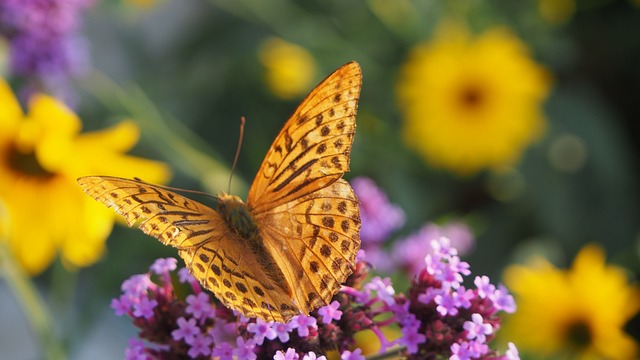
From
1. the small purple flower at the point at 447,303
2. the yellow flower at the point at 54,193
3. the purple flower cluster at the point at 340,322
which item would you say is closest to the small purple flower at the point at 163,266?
the purple flower cluster at the point at 340,322

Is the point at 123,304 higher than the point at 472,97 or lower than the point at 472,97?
lower

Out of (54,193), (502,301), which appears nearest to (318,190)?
(502,301)

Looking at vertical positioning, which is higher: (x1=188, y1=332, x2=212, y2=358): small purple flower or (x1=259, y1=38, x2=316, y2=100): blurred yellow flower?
(x1=259, y1=38, x2=316, y2=100): blurred yellow flower

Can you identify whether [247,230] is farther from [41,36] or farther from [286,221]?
[41,36]

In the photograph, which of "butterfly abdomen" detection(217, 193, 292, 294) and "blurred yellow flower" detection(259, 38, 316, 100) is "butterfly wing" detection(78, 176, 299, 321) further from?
"blurred yellow flower" detection(259, 38, 316, 100)

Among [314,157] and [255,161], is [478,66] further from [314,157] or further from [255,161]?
[314,157]

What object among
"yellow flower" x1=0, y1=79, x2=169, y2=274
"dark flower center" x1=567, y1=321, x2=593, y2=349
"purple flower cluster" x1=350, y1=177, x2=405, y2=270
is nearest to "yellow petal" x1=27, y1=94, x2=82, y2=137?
"yellow flower" x1=0, y1=79, x2=169, y2=274

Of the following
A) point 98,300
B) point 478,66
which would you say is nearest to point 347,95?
point 98,300
